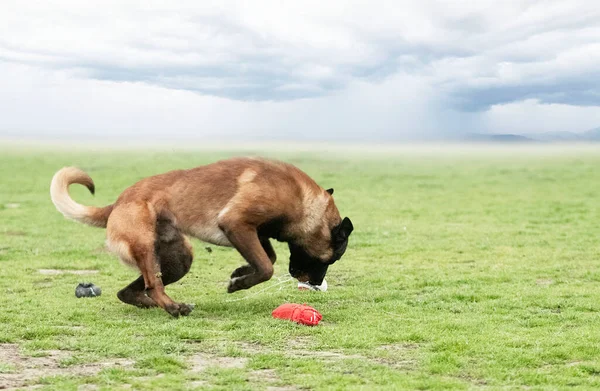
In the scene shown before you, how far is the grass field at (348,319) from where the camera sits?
21.5 ft

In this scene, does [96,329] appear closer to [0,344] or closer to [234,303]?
[0,344]

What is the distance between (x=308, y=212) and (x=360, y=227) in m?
10.3

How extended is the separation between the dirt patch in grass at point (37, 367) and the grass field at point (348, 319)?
2cm

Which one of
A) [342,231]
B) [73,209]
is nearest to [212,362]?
[342,231]

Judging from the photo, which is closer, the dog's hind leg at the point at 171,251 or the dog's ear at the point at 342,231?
the dog's hind leg at the point at 171,251

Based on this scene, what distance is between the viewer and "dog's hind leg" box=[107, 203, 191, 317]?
876cm

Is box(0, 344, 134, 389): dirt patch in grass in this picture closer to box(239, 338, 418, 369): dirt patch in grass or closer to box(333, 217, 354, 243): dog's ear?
box(239, 338, 418, 369): dirt patch in grass

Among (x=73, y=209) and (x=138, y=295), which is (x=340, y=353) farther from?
(x=73, y=209)

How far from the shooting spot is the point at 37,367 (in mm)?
6809

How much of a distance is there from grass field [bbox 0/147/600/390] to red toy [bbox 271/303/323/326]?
0.48 feet

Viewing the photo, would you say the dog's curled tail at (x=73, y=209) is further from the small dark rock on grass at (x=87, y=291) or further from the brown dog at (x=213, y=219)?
the small dark rock on grass at (x=87, y=291)

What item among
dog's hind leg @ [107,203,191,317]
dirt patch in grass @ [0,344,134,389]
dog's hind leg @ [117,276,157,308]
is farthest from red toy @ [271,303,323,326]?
dirt patch in grass @ [0,344,134,389]

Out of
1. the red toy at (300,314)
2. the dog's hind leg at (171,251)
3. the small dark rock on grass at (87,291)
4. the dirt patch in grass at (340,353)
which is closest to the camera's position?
the dirt patch in grass at (340,353)

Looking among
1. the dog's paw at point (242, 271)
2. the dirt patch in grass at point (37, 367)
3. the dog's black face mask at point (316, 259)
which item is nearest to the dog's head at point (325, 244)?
the dog's black face mask at point (316, 259)
